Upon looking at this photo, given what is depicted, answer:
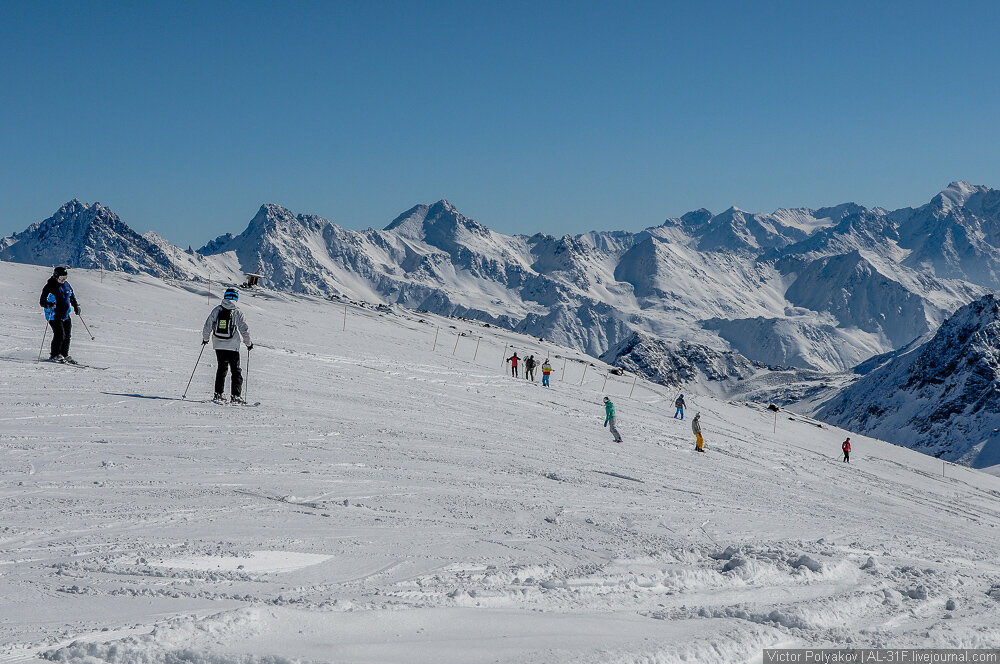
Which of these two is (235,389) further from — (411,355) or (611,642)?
(411,355)

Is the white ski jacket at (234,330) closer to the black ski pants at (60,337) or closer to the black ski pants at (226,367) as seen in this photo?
the black ski pants at (226,367)

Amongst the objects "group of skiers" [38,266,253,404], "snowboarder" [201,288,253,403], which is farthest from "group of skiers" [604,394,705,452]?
"snowboarder" [201,288,253,403]

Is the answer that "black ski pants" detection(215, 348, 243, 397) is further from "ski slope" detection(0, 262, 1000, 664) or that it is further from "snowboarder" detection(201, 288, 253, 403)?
"ski slope" detection(0, 262, 1000, 664)

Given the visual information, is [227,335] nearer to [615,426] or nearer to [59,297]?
[59,297]

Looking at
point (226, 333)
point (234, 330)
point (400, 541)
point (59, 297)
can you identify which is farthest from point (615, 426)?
point (400, 541)

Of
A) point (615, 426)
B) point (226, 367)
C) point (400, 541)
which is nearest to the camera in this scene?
point (400, 541)

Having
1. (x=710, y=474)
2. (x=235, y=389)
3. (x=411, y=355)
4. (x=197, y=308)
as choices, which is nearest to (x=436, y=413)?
(x=235, y=389)

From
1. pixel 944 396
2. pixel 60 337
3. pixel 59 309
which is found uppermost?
pixel 944 396

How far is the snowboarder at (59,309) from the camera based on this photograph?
16.8 m

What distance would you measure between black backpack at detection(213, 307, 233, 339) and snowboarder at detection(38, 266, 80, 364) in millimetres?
3898

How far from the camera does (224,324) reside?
1474cm

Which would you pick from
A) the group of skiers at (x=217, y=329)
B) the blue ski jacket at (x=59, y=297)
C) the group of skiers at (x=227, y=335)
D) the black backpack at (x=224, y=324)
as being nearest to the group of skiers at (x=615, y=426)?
the group of skiers at (x=217, y=329)

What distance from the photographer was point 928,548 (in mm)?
12430

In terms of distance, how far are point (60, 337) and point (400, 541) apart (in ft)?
41.8
